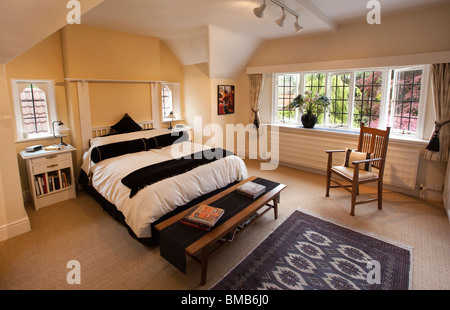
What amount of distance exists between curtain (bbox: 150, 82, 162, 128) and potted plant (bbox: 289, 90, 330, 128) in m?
2.58

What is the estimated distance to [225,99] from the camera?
5402 mm

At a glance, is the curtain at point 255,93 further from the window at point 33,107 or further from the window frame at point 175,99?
the window at point 33,107

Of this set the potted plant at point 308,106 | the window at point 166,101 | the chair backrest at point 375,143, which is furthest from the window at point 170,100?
the chair backrest at point 375,143

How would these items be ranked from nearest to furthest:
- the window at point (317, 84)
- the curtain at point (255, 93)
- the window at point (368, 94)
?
the window at point (368, 94)
the window at point (317, 84)
the curtain at point (255, 93)

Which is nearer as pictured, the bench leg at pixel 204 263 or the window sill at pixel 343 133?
the bench leg at pixel 204 263

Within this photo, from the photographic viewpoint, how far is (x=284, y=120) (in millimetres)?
5473

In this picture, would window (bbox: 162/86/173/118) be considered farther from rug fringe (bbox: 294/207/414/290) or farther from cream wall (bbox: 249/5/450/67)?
rug fringe (bbox: 294/207/414/290)

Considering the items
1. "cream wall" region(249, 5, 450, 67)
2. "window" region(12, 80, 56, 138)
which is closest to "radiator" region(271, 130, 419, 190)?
"cream wall" region(249, 5, 450, 67)

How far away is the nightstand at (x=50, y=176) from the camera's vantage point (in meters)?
3.33

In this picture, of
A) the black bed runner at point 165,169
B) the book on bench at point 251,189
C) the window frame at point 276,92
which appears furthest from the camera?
the window frame at point 276,92

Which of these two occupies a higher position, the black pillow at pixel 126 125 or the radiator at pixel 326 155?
the black pillow at pixel 126 125

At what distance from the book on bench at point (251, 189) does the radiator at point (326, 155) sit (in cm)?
214

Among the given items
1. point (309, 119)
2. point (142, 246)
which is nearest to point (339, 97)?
point (309, 119)

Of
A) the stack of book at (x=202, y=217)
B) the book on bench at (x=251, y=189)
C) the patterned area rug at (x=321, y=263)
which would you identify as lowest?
the patterned area rug at (x=321, y=263)
